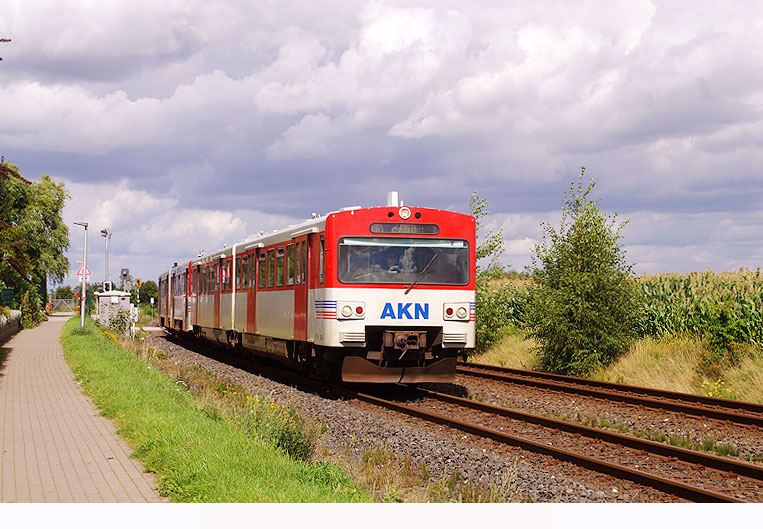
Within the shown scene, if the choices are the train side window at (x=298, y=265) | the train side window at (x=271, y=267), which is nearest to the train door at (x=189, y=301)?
the train side window at (x=271, y=267)

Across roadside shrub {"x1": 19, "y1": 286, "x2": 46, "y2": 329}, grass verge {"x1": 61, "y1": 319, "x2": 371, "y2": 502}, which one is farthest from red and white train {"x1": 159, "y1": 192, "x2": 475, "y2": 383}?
roadside shrub {"x1": 19, "y1": 286, "x2": 46, "y2": 329}

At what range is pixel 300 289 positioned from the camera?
1602 centimetres

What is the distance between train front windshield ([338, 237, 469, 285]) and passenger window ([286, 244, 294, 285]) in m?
2.65

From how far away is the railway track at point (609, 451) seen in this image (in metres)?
8.09

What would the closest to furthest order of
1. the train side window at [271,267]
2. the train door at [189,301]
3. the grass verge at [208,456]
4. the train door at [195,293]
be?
the grass verge at [208,456] < the train side window at [271,267] < the train door at [195,293] < the train door at [189,301]

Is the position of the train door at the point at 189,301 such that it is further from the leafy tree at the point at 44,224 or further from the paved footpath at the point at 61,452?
the leafy tree at the point at 44,224

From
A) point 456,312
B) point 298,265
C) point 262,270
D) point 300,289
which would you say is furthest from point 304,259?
point 262,270

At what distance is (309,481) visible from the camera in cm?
739

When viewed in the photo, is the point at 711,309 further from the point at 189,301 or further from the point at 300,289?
the point at 189,301

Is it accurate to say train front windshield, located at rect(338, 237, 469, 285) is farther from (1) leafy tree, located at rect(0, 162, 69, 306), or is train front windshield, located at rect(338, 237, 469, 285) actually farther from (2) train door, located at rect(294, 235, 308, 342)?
(1) leafy tree, located at rect(0, 162, 69, 306)

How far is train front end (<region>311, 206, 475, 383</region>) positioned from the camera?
14250 mm

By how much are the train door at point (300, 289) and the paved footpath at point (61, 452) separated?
4134 millimetres
